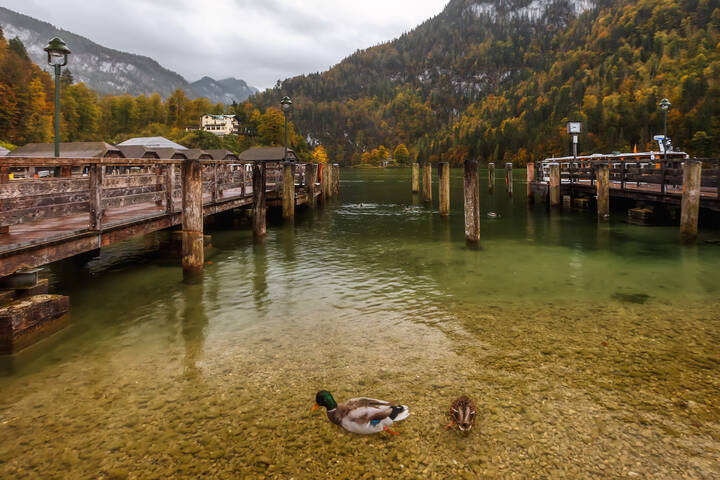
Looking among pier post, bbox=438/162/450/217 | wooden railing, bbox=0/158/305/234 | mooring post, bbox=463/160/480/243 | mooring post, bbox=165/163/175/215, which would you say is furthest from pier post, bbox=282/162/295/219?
mooring post, bbox=165/163/175/215

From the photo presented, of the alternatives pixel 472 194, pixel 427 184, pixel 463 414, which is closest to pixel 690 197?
pixel 472 194

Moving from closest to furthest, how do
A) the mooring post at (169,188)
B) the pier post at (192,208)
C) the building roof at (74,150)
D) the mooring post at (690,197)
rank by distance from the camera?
the pier post at (192,208) < the mooring post at (169,188) < the mooring post at (690,197) < the building roof at (74,150)

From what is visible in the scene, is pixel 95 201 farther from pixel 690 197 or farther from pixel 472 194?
pixel 690 197

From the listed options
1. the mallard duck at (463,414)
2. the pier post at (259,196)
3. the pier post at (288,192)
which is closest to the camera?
the mallard duck at (463,414)

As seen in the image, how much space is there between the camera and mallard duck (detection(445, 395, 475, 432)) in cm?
532

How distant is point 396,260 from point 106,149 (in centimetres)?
3977

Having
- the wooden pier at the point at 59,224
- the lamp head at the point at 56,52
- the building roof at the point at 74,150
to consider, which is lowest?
the wooden pier at the point at 59,224

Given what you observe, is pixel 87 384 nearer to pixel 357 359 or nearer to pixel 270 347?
pixel 270 347

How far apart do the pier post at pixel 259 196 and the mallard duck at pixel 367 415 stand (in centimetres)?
1444

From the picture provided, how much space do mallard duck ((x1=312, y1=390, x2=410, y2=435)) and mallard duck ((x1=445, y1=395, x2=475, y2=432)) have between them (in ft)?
1.81

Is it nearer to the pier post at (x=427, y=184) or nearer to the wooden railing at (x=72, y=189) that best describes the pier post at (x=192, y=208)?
the wooden railing at (x=72, y=189)

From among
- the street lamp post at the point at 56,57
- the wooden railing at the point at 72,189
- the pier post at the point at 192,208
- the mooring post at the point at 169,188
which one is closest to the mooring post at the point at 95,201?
the wooden railing at the point at 72,189

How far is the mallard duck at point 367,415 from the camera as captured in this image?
17.7ft

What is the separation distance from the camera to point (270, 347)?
8078 millimetres
